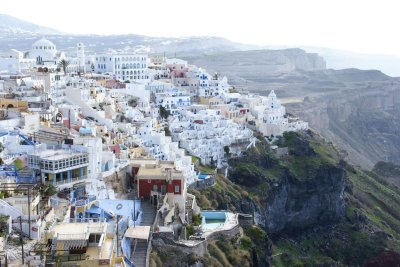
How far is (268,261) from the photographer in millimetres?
44625

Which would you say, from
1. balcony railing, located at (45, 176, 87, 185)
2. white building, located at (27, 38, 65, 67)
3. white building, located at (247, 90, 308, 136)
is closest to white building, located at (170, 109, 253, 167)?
white building, located at (247, 90, 308, 136)

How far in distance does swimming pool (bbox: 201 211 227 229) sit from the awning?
7473 millimetres

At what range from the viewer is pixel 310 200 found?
7081 cm

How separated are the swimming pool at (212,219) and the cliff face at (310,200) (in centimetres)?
2351

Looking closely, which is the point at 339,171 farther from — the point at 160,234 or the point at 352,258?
the point at 160,234

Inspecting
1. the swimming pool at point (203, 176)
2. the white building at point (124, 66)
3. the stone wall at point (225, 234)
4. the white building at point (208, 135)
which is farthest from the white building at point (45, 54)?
the stone wall at point (225, 234)

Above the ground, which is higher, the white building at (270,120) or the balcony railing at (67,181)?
the balcony railing at (67,181)

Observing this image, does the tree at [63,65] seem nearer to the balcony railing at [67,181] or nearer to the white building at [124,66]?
the white building at [124,66]

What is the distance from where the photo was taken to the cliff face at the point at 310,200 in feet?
218

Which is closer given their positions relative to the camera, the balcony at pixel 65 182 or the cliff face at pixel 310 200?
the balcony at pixel 65 182

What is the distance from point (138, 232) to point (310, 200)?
4250 cm

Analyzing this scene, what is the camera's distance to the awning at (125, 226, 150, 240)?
30.8 metres

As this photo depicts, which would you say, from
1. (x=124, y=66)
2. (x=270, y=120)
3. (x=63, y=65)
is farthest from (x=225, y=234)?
(x=124, y=66)

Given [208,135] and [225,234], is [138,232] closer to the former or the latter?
[225,234]
